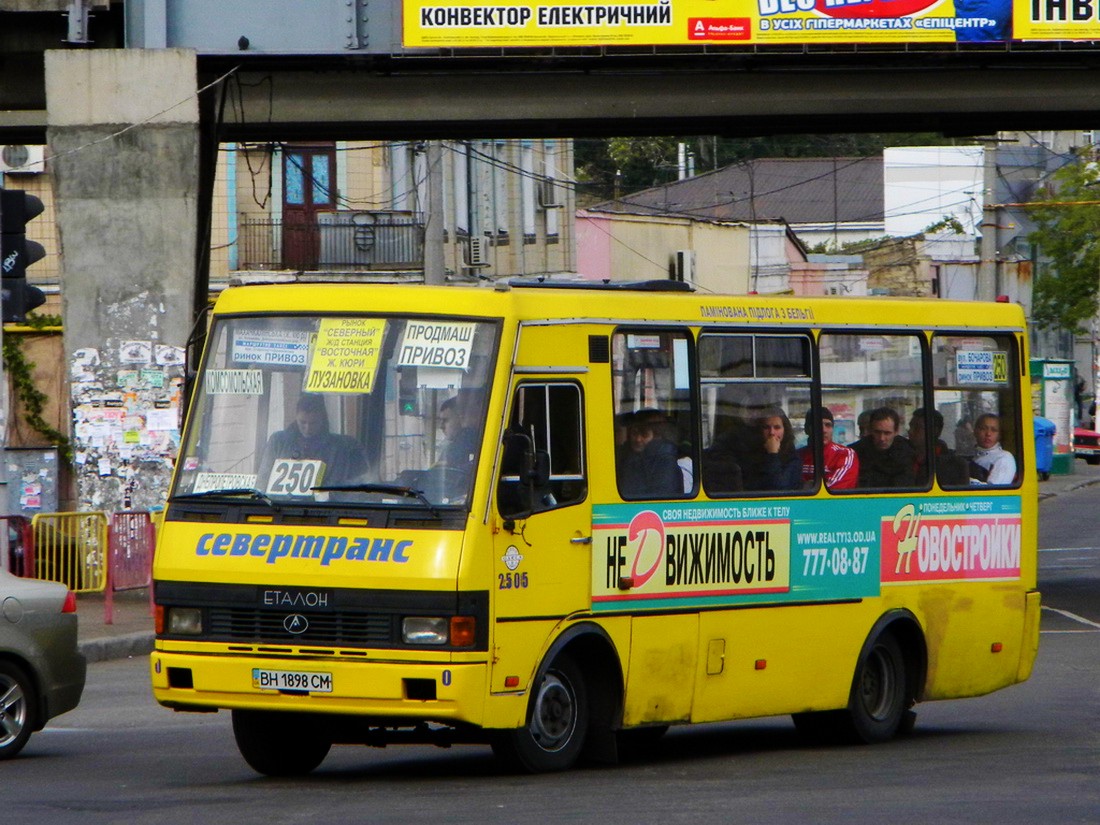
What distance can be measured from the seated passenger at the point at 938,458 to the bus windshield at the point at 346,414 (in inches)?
141

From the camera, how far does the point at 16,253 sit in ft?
50.5

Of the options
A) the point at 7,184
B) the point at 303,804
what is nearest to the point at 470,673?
the point at 303,804

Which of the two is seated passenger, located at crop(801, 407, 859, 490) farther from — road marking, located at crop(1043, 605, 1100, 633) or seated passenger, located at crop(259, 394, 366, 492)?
road marking, located at crop(1043, 605, 1100, 633)

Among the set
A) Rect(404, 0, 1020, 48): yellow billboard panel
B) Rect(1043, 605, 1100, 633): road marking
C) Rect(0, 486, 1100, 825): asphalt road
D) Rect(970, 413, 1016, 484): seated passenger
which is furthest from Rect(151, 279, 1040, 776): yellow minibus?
Rect(404, 0, 1020, 48): yellow billboard panel

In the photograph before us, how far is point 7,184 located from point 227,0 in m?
19.9

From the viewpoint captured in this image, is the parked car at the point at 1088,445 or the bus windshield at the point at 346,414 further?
the parked car at the point at 1088,445

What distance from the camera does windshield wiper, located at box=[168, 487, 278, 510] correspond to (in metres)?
9.23

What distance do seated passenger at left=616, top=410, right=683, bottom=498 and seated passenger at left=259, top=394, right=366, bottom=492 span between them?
56.9 inches

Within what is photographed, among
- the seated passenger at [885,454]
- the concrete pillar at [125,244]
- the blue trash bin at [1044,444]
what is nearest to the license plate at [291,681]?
the seated passenger at [885,454]

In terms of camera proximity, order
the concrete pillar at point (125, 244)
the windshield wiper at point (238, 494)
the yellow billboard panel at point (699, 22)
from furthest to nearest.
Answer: the yellow billboard panel at point (699, 22) → the concrete pillar at point (125, 244) → the windshield wiper at point (238, 494)

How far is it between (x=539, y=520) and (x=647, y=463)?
0.95 m

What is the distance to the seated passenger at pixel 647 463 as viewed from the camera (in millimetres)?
9906

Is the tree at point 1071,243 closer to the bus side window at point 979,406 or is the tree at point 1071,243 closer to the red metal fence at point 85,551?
the red metal fence at point 85,551

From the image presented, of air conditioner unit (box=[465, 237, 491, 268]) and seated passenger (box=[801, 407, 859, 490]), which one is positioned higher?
air conditioner unit (box=[465, 237, 491, 268])
